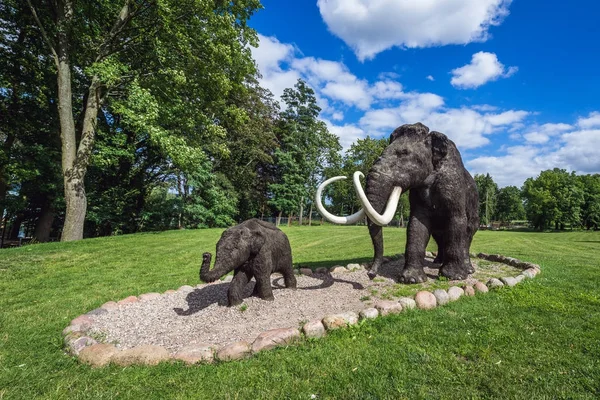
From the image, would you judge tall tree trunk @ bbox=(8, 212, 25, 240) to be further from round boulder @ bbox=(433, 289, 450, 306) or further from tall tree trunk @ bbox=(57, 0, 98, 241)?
round boulder @ bbox=(433, 289, 450, 306)

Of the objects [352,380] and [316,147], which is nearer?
[352,380]

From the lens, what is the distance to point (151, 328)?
12.7 feet

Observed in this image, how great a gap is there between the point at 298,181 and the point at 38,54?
860 inches

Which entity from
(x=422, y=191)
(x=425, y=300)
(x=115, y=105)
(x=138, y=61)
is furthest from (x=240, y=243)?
(x=138, y=61)

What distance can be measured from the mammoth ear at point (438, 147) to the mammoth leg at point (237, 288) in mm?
4397

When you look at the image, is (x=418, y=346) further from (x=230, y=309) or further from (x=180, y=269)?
(x=180, y=269)

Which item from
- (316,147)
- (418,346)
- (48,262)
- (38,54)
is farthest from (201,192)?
(418,346)

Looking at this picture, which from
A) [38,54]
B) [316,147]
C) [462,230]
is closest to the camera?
[462,230]

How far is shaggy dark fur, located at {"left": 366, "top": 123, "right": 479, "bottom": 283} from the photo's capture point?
5.43 m

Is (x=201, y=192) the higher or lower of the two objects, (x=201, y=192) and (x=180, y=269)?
the higher

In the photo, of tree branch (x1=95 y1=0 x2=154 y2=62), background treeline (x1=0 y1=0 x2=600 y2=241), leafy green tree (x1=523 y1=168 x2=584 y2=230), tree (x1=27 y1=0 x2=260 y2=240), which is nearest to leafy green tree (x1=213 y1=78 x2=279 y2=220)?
background treeline (x1=0 y1=0 x2=600 y2=241)

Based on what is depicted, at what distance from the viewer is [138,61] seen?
13102 mm

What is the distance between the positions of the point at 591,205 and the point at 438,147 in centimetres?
5119

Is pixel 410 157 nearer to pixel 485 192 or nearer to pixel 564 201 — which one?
pixel 564 201
